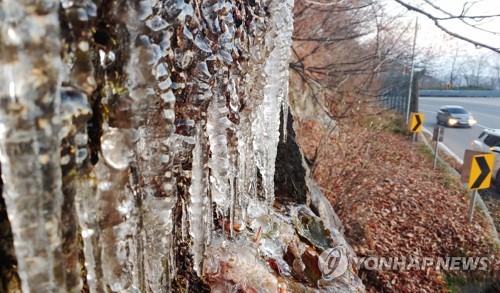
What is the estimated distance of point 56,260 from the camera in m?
0.70

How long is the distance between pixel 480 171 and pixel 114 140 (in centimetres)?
686

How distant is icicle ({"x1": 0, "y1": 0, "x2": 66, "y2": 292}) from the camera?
61cm

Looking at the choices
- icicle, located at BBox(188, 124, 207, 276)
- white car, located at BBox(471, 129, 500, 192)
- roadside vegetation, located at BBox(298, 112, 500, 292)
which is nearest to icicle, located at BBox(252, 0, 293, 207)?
icicle, located at BBox(188, 124, 207, 276)

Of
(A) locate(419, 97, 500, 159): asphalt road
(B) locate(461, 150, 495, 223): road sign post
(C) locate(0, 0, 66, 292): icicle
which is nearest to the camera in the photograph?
(C) locate(0, 0, 66, 292): icicle

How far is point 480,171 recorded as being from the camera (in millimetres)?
6301

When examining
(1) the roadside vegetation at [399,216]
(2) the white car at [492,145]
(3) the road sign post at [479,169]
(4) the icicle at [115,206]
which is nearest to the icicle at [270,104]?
(4) the icicle at [115,206]

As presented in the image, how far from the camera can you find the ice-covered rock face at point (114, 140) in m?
0.63

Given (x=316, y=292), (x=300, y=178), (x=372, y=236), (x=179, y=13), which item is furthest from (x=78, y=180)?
(x=372, y=236)

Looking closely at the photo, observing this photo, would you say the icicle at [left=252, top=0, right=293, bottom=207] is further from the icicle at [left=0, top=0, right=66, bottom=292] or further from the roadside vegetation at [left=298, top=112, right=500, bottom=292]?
the roadside vegetation at [left=298, top=112, right=500, bottom=292]

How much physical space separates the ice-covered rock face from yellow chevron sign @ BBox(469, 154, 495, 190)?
5.66 metres

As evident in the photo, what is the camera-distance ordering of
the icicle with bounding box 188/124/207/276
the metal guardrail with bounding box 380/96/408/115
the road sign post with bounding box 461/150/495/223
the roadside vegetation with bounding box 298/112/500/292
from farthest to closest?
the metal guardrail with bounding box 380/96/408/115 < the road sign post with bounding box 461/150/495/223 < the roadside vegetation with bounding box 298/112/500/292 < the icicle with bounding box 188/124/207/276

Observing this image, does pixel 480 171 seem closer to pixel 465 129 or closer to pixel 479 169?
pixel 479 169

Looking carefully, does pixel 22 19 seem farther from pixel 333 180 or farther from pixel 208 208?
pixel 333 180

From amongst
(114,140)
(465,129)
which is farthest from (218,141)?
(465,129)
